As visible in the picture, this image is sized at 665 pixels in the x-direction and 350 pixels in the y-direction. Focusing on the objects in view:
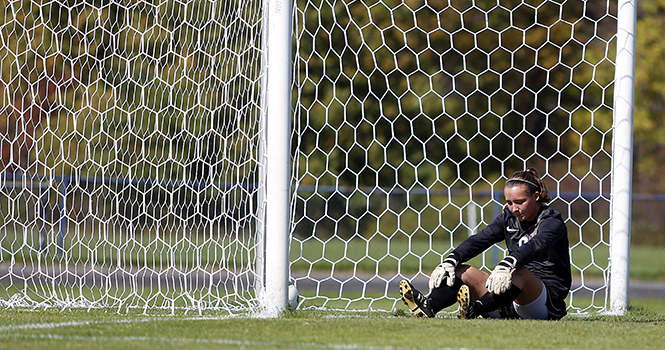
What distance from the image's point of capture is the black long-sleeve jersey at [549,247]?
4305 mm

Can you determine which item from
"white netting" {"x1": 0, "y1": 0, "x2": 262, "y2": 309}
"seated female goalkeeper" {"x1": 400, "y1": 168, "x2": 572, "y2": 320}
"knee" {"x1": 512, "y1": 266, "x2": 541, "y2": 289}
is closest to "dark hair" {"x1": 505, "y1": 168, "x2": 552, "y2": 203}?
"seated female goalkeeper" {"x1": 400, "y1": 168, "x2": 572, "y2": 320}

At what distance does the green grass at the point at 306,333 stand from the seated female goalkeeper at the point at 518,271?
173mm

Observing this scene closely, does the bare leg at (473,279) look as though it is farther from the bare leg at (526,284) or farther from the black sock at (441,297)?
the bare leg at (526,284)

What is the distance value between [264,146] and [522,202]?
1.42 meters

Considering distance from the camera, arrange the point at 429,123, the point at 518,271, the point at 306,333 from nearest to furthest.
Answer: the point at 306,333, the point at 518,271, the point at 429,123

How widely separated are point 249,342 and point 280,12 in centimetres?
179

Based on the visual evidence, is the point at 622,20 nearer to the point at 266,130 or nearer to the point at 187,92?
the point at 266,130

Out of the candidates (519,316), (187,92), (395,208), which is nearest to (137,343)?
(519,316)

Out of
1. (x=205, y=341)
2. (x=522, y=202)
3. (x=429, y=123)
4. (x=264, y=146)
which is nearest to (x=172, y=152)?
(x=264, y=146)

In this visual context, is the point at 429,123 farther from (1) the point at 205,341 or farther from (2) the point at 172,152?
(1) the point at 205,341

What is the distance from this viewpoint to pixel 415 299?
434 cm

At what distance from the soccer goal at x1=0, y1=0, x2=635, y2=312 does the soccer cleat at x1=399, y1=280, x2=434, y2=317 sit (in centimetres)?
63

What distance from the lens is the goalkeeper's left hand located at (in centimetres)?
406

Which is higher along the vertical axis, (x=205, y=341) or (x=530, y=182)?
(x=530, y=182)
